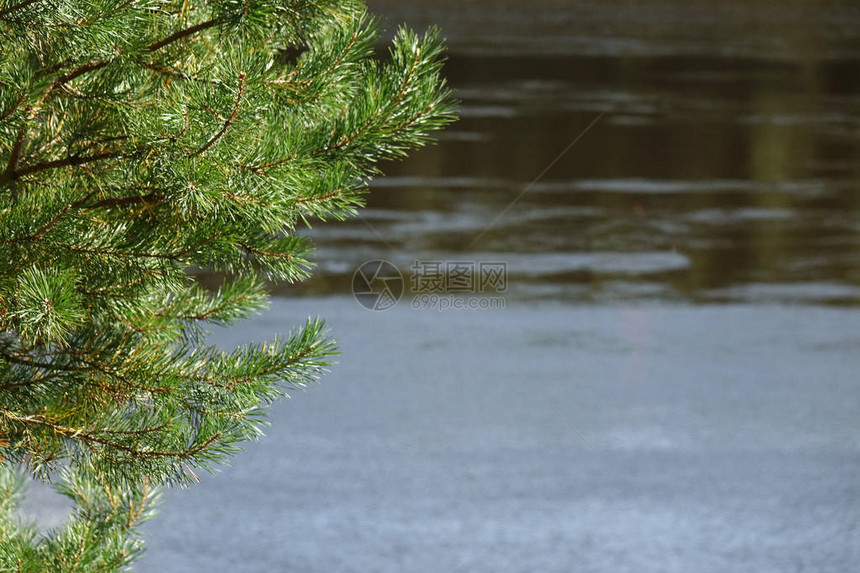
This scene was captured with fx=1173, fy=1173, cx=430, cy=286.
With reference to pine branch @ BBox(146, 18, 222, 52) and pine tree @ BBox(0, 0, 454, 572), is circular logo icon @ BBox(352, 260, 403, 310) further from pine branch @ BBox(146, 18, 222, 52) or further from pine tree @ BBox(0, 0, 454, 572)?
pine branch @ BBox(146, 18, 222, 52)

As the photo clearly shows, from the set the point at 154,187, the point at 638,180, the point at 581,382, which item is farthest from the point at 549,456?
the point at 638,180

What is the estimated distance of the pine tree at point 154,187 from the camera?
209cm

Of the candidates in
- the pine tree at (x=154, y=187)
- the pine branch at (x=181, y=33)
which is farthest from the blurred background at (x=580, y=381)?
the pine branch at (x=181, y=33)

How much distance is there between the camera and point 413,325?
8367 mm

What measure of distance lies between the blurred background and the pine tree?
295mm

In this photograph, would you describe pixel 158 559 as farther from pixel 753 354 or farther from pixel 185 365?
pixel 753 354

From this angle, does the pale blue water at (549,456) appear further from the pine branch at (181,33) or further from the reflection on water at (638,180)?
the pine branch at (181,33)

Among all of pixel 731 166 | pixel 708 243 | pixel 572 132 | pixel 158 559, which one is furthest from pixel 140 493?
pixel 572 132

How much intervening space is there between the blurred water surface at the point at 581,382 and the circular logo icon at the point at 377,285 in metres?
0.13

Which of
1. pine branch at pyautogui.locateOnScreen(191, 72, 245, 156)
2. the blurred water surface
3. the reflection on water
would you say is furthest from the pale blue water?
pine branch at pyautogui.locateOnScreen(191, 72, 245, 156)

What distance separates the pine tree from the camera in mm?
2086

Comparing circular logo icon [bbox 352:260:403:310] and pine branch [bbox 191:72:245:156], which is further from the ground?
pine branch [bbox 191:72:245:156]

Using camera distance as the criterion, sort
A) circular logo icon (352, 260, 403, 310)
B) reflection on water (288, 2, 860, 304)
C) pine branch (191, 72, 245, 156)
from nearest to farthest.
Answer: pine branch (191, 72, 245, 156) → circular logo icon (352, 260, 403, 310) → reflection on water (288, 2, 860, 304)

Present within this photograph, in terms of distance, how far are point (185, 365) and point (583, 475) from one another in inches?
154
